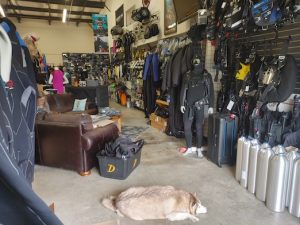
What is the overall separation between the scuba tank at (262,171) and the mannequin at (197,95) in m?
1.19

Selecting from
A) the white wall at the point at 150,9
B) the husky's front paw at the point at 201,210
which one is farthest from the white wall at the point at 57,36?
the husky's front paw at the point at 201,210

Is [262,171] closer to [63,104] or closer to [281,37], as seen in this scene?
[281,37]

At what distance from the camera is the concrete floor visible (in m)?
2.03

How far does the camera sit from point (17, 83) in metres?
1.15

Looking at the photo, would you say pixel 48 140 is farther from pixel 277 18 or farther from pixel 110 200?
pixel 277 18

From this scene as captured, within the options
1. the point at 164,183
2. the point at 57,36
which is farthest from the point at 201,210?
the point at 57,36

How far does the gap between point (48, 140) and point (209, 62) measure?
2.96 metres

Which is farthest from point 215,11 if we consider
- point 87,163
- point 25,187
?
point 25,187

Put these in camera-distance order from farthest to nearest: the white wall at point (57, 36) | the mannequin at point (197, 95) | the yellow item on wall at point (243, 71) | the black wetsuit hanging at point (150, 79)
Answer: the white wall at point (57, 36), the black wetsuit hanging at point (150, 79), the mannequin at point (197, 95), the yellow item on wall at point (243, 71)

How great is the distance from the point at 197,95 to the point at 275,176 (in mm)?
1583

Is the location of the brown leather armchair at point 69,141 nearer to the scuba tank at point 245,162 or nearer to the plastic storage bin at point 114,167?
the plastic storage bin at point 114,167

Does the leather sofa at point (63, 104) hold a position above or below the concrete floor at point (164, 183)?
above

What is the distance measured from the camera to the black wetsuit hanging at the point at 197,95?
3.31 meters

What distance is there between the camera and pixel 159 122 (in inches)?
195
